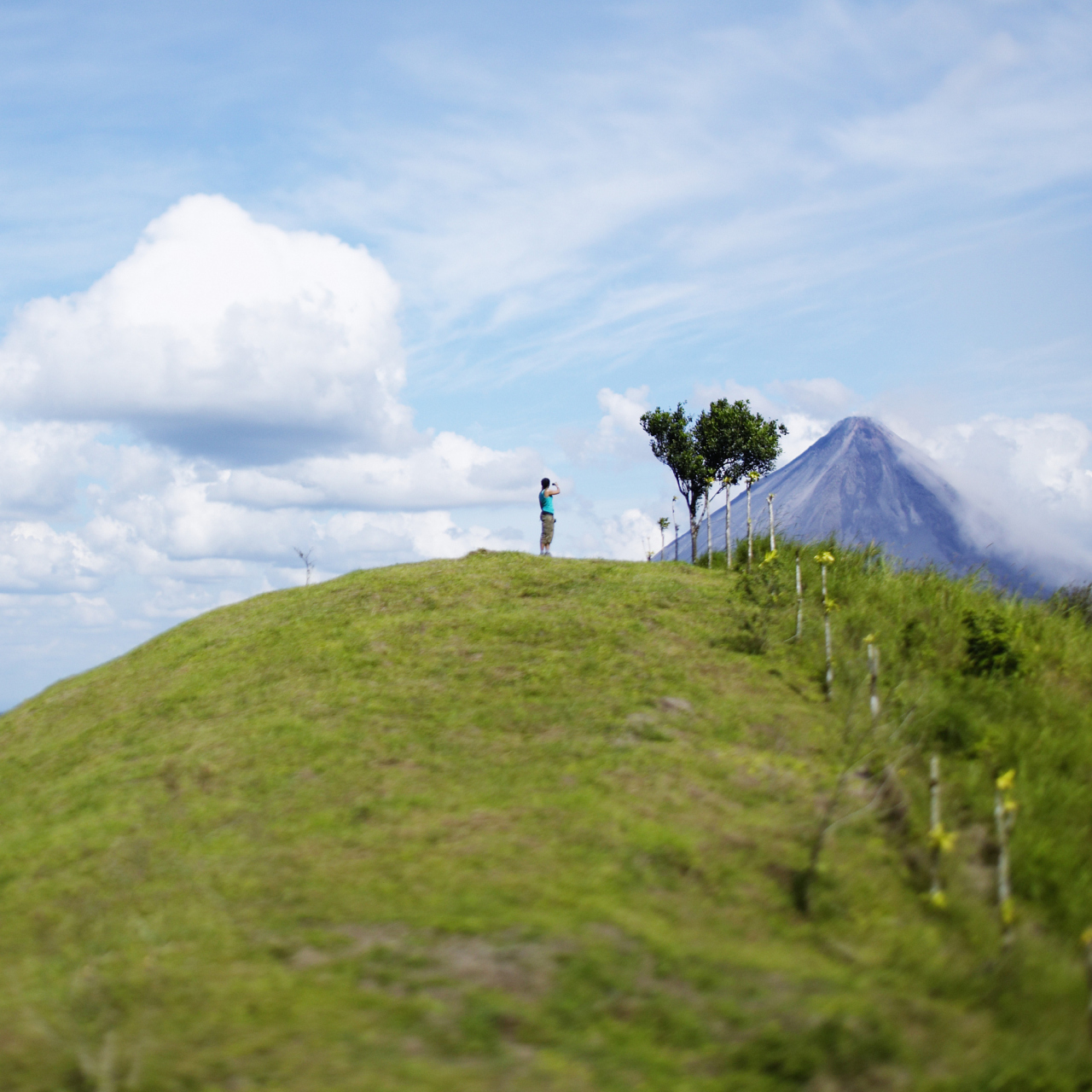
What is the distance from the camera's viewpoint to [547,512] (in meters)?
20.1

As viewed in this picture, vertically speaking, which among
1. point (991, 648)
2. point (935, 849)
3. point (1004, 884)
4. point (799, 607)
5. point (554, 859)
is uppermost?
point (799, 607)

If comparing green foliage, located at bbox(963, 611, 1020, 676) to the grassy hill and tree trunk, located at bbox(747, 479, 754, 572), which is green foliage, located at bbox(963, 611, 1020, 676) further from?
tree trunk, located at bbox(747, 479, 754, 572)

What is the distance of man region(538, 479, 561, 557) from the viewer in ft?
65.6

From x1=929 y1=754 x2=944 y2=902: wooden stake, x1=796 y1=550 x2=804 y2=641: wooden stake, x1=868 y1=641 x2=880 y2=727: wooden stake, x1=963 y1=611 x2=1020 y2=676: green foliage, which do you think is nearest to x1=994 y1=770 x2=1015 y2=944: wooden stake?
x1=929 y1=754 x2=944 y2=902: wooden stake

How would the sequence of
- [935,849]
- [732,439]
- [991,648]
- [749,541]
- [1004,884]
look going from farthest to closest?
1. [732,439]
2. [749,541]
3. [991,648]
4. [935,849]
5. [1004,884]

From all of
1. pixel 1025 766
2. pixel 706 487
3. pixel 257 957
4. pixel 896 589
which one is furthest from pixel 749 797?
pixel 706 487

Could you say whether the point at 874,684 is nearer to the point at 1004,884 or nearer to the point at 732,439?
the point at 1004,884

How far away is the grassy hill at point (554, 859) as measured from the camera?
17.1ft

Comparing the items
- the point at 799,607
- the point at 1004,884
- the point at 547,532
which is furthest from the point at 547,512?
the point at 1004,884

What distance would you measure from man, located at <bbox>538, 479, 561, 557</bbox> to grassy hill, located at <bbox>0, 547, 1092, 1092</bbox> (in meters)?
5.99

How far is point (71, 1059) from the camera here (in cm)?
507

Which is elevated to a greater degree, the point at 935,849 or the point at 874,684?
the point at 874,684

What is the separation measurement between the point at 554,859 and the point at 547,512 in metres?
13.4

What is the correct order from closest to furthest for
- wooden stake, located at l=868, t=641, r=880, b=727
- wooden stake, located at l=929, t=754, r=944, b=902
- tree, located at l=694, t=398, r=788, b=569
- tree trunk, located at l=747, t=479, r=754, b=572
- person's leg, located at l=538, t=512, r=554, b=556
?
→ wooden stake, located at l=929, t=754, r=944, b=902
wooden stake, located at l=868, t=641, r=880, b=727
tree trunk, located at l=747, t=479, r=754, b=572
person's leg, located at l=538, t=512, r=554, b=556
tree, located at l=694, t=398, r=788, b=569
